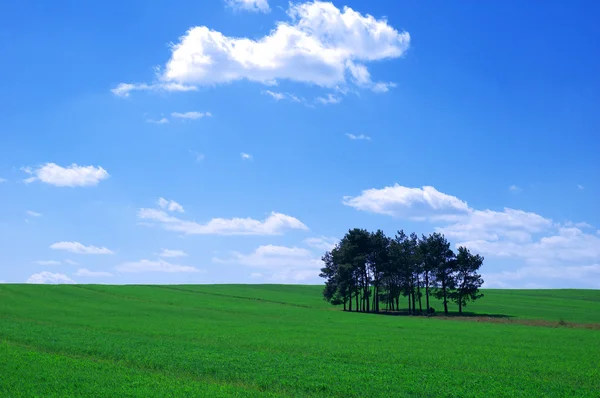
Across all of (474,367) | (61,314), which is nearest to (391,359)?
(474,367)

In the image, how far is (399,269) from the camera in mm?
103125

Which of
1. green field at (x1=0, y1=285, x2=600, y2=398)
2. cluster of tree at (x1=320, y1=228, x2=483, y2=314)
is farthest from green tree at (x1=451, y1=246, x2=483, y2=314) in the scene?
green field at (x1=0, y1=285, x2=600, y2=398)

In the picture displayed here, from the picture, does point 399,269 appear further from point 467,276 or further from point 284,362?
point 284,362

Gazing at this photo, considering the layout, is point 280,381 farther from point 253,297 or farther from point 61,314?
point 253,297

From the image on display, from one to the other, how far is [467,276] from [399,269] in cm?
1282

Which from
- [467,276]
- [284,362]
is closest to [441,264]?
[467,276]

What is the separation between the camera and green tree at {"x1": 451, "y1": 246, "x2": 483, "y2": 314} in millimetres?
97375

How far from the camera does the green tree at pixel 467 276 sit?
97375mm

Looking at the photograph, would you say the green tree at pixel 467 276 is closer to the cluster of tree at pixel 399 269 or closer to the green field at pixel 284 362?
the cluster of tree at pixel 399 269

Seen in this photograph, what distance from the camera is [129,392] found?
21.0 m

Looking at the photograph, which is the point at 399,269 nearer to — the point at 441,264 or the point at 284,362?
the point at 441,264

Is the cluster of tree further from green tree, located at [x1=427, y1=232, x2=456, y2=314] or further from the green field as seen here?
the green field

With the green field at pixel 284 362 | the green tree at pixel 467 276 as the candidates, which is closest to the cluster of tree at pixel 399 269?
the green tree at pixel 467 276

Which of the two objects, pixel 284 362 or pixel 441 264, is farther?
pixel 441 264
